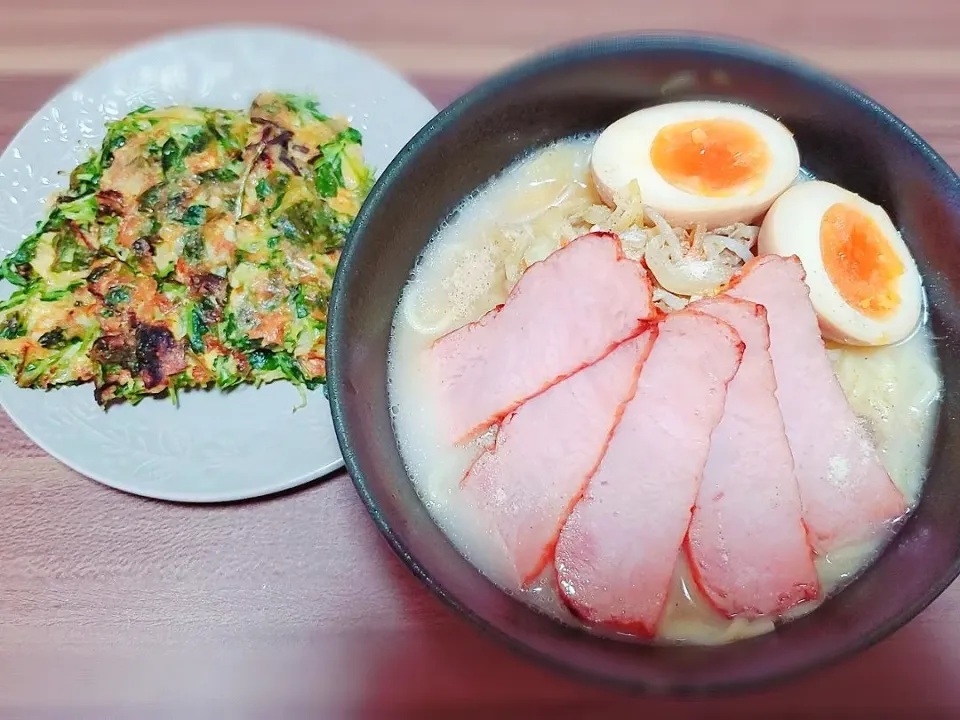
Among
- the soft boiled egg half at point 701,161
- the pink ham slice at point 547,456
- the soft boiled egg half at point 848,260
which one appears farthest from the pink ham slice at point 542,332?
the soft boiled egg half at point 848,260

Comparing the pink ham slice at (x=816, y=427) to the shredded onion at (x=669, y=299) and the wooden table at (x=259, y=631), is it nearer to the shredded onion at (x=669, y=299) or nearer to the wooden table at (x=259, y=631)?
the shredded onion at (x=669, y=299)

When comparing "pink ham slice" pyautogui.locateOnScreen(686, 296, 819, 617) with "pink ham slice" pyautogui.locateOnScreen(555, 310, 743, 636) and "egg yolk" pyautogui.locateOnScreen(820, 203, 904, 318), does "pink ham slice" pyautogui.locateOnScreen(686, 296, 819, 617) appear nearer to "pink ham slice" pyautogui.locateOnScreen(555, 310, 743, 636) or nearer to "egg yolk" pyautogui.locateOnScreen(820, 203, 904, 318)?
"pink ham slice" pyautogui.locateOnScreen(555, 310, 743, 636)

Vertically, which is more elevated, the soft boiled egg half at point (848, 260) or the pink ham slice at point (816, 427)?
the soft boiled egg half at point (848, 260)

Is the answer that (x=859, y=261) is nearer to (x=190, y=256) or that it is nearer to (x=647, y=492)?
(x=647, y=492)

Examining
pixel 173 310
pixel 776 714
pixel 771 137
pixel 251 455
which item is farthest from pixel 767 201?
pixel 173 310

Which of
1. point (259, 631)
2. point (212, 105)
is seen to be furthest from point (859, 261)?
point (212, 105)
